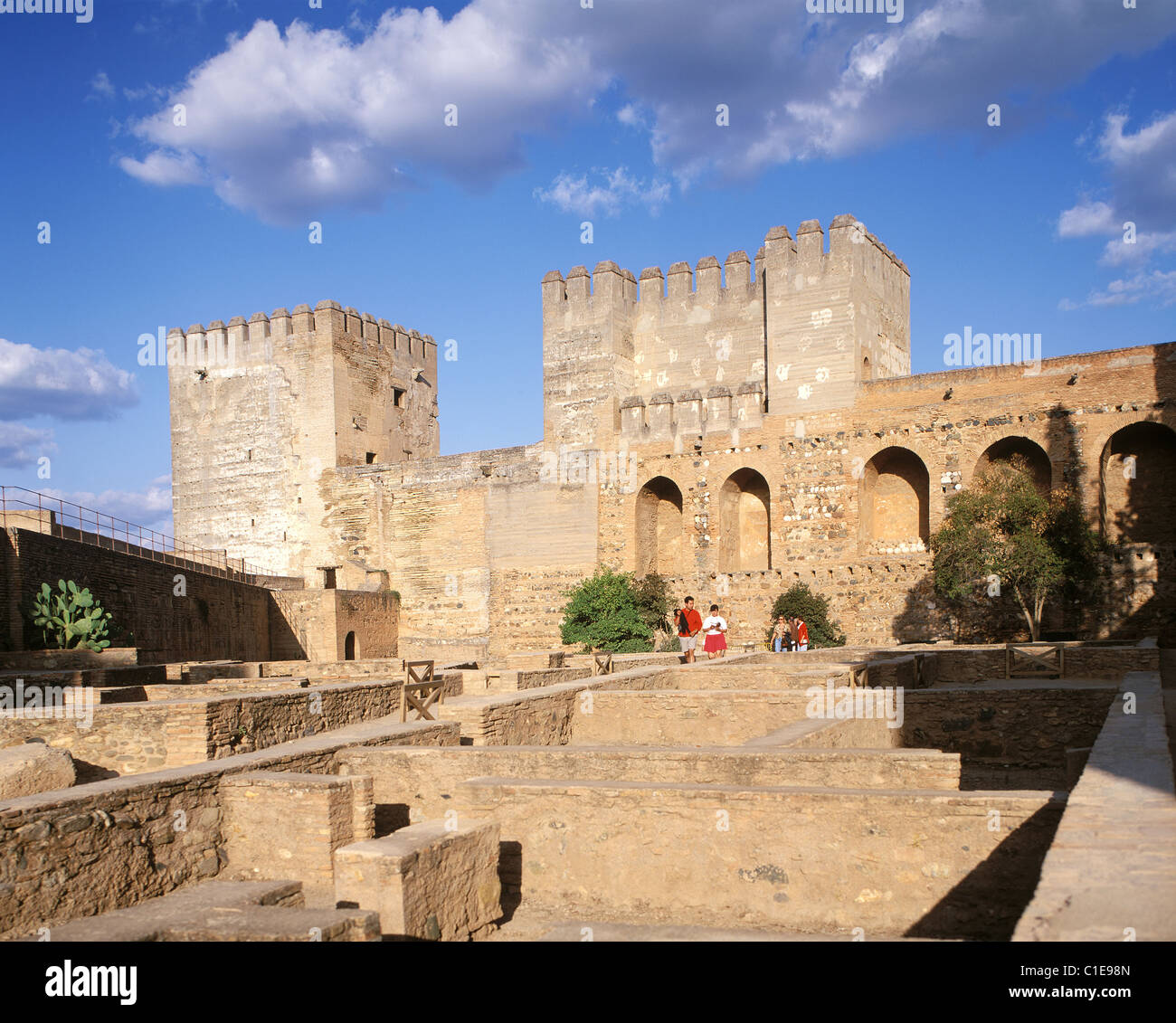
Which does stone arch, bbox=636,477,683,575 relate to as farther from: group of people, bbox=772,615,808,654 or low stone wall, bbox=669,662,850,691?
low stone wall, bbox=669,662,850,691

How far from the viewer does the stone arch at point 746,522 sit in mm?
27000

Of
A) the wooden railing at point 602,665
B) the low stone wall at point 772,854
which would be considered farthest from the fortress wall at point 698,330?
the low stone wall at point 772,854

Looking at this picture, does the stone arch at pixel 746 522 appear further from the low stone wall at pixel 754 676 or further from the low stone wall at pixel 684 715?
the low stone wall at pixel 684 715

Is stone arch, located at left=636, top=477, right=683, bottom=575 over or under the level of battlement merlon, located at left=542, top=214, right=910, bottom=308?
under

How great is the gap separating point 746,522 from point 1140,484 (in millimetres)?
9253

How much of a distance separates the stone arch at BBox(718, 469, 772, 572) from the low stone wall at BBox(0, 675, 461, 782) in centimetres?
1895

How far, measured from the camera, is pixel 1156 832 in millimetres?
4055

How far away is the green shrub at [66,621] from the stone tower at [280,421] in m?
15.2

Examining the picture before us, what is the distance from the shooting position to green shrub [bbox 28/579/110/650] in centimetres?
1661

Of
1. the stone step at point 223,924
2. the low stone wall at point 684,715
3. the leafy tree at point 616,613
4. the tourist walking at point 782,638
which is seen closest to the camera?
the stone step at point 223,924

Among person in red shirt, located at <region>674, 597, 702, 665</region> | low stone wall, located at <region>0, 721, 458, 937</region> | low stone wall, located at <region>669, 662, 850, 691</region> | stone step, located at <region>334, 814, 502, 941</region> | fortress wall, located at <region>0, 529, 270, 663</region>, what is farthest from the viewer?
A: fortress wall, located at <region>0, 529, 270, 663</region>

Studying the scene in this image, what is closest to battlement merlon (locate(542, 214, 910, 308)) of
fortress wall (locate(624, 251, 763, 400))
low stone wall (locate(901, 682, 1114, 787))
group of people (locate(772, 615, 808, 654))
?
fortress wall (locate(624, 251, 763, 400))
